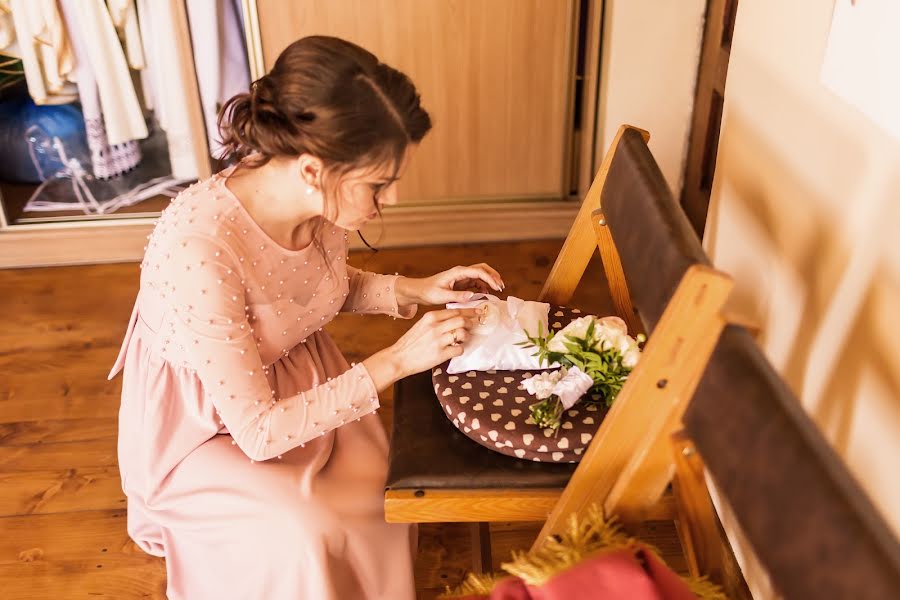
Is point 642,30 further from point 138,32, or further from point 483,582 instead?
point 483,582

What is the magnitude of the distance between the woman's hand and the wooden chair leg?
17.1 inches

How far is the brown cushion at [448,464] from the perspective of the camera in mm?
1152

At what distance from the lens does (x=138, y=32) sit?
2.63 metres

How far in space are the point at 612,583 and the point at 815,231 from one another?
593mm

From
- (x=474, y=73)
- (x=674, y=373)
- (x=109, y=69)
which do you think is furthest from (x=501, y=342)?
(x=109, y=69)

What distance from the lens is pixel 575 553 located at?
100 centimetres

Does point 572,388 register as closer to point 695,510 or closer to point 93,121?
point 695,510

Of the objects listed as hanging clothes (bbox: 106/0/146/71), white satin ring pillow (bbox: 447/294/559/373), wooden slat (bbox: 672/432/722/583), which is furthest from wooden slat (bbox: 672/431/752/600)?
hanging clothes (bbox: 106/0/146/71)

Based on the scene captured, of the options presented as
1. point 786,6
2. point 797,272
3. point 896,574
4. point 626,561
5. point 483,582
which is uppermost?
point 786,6

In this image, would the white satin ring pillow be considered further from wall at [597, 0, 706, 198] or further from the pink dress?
wall at [597, 0, 706, 198]

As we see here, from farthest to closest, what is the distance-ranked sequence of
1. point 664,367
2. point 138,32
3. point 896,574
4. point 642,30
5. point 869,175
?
point 138,32 → point 642,30 → point 869,175 → point 664,367 → point 896,574

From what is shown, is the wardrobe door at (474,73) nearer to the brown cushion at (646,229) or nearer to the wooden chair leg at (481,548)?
the brown cushion at (646,229)

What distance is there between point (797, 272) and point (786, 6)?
1.31 feet

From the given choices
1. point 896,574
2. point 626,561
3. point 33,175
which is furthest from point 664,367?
point 33,175
